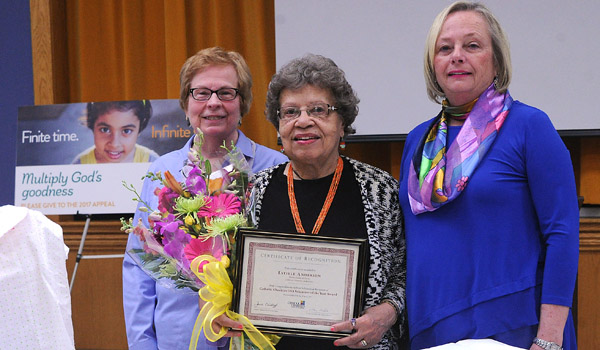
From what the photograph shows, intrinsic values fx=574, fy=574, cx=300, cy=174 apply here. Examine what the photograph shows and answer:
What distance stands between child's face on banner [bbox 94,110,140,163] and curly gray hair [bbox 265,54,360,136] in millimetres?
2164

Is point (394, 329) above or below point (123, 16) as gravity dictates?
below

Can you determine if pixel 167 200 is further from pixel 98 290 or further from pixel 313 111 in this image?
pixel 98 290

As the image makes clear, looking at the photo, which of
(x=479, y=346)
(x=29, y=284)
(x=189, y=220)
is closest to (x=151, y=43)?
(x=29, y=284)

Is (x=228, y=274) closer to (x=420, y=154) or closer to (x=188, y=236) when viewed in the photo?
(x=188, y=236)

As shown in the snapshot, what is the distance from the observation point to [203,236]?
1.55 m

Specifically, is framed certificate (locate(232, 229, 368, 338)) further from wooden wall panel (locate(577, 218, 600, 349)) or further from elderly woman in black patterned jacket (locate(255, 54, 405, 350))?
wooden wall panel (locate(577, 218, 600, 349))

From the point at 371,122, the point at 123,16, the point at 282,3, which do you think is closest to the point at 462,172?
the point at 371,122

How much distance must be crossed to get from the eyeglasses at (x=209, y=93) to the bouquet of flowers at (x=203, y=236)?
1.87ft

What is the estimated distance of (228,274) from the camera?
5.17 ft

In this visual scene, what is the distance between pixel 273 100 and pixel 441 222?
64 centimetres

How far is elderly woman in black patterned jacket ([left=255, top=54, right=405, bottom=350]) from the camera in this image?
1730mm

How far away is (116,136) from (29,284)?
1.99m

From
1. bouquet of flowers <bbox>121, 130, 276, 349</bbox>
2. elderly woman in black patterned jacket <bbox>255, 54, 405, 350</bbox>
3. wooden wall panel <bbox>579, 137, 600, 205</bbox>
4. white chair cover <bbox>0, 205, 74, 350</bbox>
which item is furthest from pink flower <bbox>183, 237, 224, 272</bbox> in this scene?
wooden wall panel <bbox>579, 137, 600, 205</bbox>

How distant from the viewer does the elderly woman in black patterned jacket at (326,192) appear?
1730 mm
